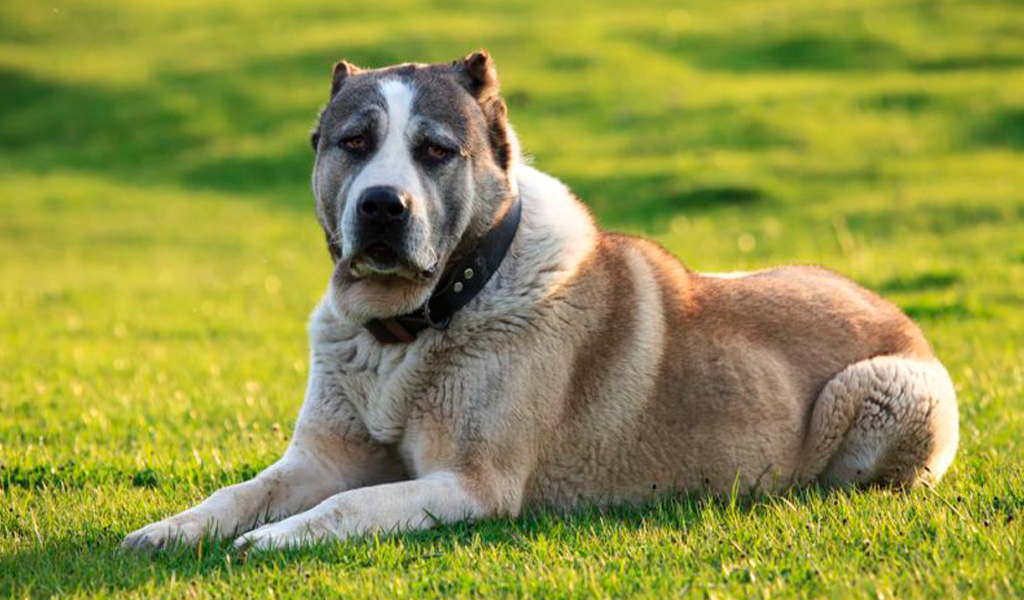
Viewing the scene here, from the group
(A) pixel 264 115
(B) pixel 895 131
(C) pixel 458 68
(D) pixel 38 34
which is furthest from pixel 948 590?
(D) pixel 38 34

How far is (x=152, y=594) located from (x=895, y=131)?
22.0 meters

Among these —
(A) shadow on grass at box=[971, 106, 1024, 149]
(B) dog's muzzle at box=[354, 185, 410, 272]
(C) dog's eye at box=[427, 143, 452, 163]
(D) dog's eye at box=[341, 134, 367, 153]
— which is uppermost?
(D) dog's eye at box=[341, 134, 367, 153]

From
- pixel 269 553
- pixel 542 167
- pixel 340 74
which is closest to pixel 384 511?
pixel 269 553

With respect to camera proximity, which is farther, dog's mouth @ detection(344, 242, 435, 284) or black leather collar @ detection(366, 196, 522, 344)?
black leather collar @ detection(366, 196, 522, 344)

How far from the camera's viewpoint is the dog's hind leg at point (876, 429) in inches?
253

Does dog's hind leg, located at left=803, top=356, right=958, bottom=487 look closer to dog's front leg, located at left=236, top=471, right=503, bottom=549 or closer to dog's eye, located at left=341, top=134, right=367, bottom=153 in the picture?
dog's front leg, located at left=236, top=471, right=503, bottom=549

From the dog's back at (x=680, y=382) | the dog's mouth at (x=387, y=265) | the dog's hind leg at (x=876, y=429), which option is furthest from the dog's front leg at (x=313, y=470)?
the dog's hind leg at (x=876, y=429)

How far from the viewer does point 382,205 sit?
5.55m

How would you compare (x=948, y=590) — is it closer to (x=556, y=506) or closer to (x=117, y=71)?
(x=556, y=506)

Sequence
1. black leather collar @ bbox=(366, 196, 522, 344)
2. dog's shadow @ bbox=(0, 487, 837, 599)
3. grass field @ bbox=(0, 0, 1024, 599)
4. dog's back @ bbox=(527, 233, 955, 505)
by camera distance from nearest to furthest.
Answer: dog's shadow @ bbox=(0, 487, 837, 599)
grass field @ bbox=(0, 0, 1024, 599)
black leather collar @ bbox=(366, 196, 522, 344)
dog's back @ bbox=(527, 233, 955, 505)

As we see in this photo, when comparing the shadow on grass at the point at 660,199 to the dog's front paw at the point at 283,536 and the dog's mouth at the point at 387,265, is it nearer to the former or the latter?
the dog's mouth at the point at 387,265

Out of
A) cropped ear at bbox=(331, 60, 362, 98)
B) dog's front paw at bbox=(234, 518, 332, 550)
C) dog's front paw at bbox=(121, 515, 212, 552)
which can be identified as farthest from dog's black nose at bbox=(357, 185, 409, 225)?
dog's front paw at bbox=(121, 515, 212, 552)

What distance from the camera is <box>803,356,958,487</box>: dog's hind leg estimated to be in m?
6.41

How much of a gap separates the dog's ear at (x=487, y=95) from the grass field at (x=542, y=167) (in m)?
1.70
